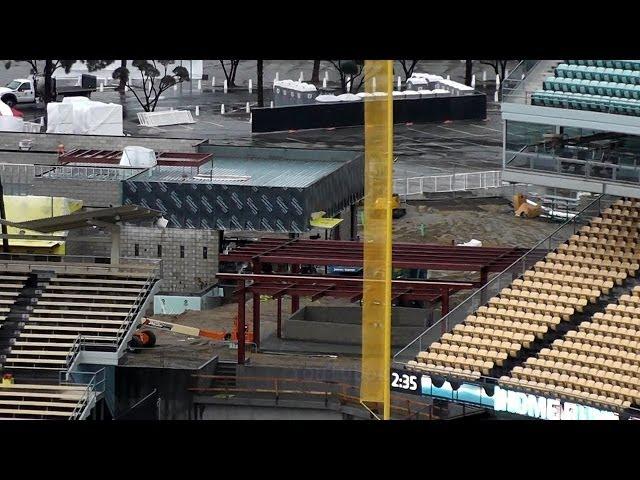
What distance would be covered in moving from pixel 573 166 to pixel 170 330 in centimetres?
1025

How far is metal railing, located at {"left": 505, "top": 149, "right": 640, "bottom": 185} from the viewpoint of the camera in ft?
168

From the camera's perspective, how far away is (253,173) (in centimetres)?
6109

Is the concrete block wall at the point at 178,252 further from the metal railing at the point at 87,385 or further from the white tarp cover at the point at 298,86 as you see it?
the white tarp cover at the point at 298,86

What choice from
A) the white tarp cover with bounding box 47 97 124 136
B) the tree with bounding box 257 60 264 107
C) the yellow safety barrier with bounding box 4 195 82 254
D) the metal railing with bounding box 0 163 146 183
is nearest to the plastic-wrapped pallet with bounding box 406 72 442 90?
the tree with bounding box 257 60 264 107

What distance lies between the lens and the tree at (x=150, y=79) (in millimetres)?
92125

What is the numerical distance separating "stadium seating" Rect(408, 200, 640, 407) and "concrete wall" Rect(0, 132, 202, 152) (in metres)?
16.3

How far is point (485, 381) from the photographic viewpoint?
4719 centimetres

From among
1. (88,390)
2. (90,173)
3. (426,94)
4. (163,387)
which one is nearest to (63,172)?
(90,173)
